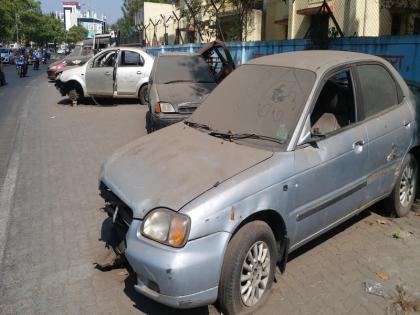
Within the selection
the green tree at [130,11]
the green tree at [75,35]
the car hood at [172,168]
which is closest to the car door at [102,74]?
the car hood at [172,168]

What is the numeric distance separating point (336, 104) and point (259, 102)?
847mm

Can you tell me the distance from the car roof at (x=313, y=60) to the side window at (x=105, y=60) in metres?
10.1

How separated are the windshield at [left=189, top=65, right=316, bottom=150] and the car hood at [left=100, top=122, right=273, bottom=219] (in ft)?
0.79

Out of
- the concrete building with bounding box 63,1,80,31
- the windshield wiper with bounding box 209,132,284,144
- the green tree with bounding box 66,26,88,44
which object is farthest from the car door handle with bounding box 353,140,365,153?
the concrete building with bounding box 63,1,80,31

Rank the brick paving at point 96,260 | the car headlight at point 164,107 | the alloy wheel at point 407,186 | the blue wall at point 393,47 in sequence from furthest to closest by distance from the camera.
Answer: the car headlight at point 164,107, the blue wall at point 393,47, the alloy wheel at point 407,186, the brick paving at point 96,260

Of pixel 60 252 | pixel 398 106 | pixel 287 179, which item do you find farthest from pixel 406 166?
pixel 60 252

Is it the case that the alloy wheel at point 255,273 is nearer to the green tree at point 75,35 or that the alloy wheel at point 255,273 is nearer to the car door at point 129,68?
the car door at point 129,68

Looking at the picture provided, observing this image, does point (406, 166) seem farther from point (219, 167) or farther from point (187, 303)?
point (187, 303)

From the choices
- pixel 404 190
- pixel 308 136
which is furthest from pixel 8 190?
pixel 404 190

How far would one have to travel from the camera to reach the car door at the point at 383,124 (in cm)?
428

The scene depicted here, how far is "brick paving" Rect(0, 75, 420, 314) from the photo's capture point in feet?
11.4

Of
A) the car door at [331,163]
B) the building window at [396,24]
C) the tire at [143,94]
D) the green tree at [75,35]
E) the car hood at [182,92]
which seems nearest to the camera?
the car door at [331,163]

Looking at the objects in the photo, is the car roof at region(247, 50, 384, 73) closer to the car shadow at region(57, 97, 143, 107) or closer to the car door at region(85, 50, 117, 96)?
the car door at region(85, 50, 117, 96)

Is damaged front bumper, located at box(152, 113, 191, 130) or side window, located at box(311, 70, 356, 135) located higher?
side window, located at box(311, 70, 356, 135)
